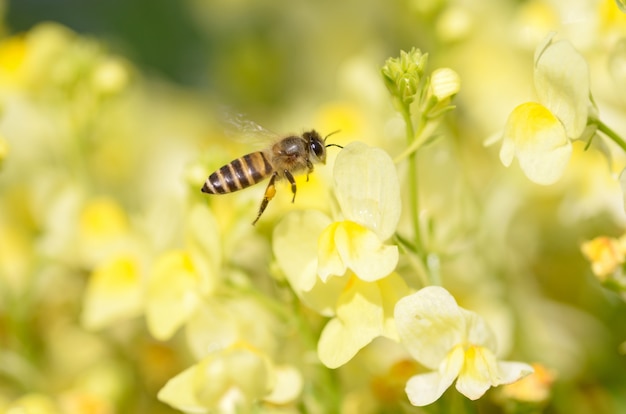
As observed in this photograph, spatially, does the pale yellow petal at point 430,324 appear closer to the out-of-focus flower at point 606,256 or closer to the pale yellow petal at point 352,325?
the pale yellow petal at point 352,325

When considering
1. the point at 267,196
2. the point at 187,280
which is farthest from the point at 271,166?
the point at 187,280

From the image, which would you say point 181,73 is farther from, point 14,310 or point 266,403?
point 266,403

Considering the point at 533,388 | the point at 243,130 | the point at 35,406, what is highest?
the point at 243,130

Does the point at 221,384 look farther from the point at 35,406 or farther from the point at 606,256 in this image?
the point at 606,256

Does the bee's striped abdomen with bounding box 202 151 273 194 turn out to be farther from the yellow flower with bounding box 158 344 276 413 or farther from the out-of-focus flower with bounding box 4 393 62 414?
the out-of-focus flower with bounding box 4 393 62 414

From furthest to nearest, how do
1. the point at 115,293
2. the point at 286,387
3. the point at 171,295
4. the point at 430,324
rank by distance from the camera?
the point at 115,293 → the point at 171,295 → the point at 286,387 → the point at 430,324

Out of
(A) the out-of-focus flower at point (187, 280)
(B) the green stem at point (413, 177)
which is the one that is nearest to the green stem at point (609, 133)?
(B) the green stem at point (413, 177)

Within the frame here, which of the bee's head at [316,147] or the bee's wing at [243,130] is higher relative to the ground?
the bee's wing at [243,130]
